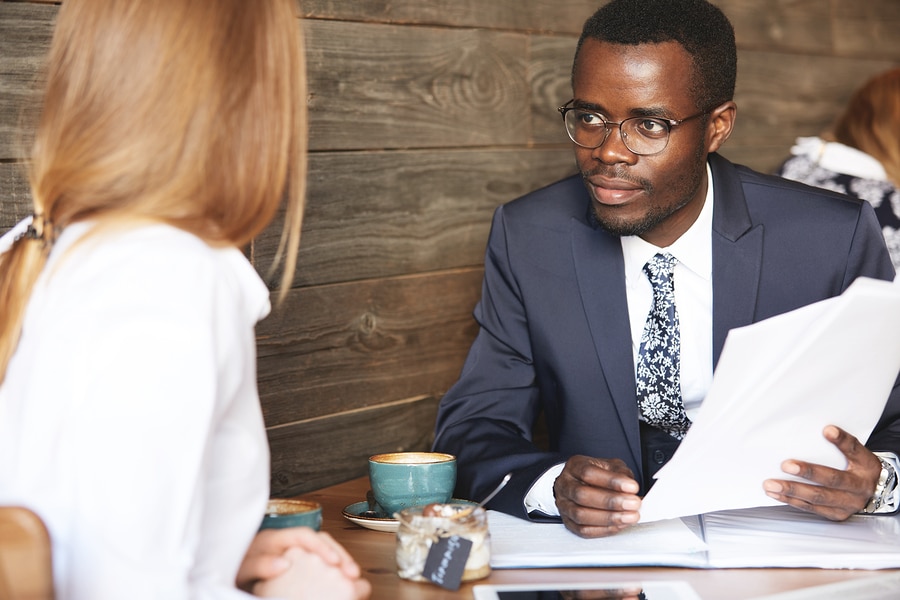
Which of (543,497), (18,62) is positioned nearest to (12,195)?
(18,62)

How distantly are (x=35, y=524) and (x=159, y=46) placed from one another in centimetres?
42

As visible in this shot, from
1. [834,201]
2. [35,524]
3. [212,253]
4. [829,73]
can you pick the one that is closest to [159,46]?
[212,253]

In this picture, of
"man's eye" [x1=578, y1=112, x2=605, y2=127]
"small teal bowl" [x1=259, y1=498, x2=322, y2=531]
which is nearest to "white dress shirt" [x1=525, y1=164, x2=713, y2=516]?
"man's eye" [x1=578, y1=112, x2=605, y2=127]

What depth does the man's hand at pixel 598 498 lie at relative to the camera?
1.32m

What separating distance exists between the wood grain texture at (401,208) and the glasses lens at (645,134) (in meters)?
0.48

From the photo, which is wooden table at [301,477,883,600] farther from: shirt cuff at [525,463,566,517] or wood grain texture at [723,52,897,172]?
wood grain texture at [723,52,897,172]

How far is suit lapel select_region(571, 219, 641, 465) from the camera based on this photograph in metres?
1.74

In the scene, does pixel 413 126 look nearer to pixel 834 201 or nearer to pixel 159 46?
pixel 834 201

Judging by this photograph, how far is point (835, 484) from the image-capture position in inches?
54.2

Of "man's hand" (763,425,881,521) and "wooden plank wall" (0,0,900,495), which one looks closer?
"man's hand" (763,425,881,521)

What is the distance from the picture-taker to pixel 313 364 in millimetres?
1871

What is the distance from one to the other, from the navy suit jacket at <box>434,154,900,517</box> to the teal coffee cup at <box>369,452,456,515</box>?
0.84ft

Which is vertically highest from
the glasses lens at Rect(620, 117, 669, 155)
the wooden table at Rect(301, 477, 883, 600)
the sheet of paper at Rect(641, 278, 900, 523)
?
the glasses lens at Rect(620, 117, 669, 155)

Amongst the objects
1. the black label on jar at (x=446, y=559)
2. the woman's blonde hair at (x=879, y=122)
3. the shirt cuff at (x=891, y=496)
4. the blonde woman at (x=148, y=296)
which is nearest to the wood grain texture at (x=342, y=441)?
the black label on jar at (x=446, y=559)
